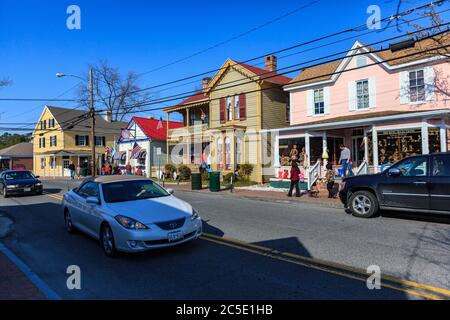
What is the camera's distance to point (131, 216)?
18.9ft

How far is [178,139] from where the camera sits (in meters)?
30.8

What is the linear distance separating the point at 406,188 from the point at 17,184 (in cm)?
1718

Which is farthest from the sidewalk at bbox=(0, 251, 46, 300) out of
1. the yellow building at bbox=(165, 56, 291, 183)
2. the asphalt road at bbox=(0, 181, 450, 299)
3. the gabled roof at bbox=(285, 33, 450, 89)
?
the yellow building at bbox=(165, 56, 291, 183)

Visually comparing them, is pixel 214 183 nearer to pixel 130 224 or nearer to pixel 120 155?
pixel 130 224

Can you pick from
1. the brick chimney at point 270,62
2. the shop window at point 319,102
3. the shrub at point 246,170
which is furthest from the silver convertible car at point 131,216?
the brick chimney at point 270,62

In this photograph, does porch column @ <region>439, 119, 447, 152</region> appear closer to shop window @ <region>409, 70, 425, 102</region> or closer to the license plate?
shop window @ <region>409, 70, 425, 102</region>

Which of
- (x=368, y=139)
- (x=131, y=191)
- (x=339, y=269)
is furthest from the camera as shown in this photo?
(x=368, y=139)

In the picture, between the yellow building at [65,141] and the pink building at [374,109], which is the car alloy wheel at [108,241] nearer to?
the pink building at [374,109]

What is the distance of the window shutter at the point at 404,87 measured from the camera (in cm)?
1683

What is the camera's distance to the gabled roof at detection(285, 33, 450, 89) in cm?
1479

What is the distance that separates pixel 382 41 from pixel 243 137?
1323cm

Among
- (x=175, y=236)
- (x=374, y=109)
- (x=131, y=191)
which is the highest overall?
(x=374, y=109)

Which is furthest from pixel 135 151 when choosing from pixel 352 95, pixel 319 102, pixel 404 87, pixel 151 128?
pixel 404 87

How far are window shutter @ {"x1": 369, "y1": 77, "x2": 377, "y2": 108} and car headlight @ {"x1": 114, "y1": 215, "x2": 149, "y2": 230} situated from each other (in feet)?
53.5
